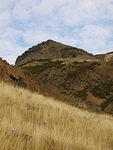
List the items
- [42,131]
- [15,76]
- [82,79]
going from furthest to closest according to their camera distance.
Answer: [82,79] → [15,76] → [42,131]

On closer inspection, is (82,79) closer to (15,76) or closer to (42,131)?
(15,76)

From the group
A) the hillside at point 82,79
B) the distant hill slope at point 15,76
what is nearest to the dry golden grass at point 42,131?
the distant hill slope at point 15,76

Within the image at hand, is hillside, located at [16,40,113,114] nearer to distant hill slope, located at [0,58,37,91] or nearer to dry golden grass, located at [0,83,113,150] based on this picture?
distant hill slope, located at [0,58,37,91]

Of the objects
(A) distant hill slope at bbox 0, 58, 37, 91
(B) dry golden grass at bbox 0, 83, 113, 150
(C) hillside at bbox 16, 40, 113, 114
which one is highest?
(C) hillside at bbox 16, 40, 113, 114

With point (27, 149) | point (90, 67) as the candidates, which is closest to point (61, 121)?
point (27, 149)

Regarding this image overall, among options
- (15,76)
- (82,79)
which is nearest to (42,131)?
(15,76)

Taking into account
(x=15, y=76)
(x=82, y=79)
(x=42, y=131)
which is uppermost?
(x=82, y=79)

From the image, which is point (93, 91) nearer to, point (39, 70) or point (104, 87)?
point (104, 87)

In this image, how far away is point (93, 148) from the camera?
6.36 meters

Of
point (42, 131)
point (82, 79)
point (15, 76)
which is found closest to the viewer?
point (42, 131)

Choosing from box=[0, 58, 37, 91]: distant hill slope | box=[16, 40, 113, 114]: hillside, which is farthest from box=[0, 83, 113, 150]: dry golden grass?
box=[16, 40, 113, 114]: hillside

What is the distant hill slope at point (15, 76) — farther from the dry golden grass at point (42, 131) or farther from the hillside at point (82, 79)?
the hillside at point (82, 79)

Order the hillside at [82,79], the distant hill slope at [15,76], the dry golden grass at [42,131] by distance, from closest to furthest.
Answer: the dry golden grass at [42,131]
the distant hill slope at [15,76]
the hillside at [82,79]

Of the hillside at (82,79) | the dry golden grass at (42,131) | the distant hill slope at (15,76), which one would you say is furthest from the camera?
the hillside at (82,79)
